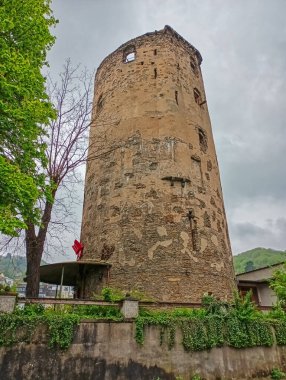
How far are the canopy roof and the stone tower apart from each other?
604 millimetres

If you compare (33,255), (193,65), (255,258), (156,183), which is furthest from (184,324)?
(255,258)

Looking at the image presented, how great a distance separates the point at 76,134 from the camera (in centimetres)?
1114

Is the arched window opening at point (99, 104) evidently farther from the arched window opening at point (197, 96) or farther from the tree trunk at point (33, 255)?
the tree trunk at point (33, 255)

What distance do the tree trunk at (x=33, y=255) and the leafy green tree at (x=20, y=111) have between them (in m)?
1.78

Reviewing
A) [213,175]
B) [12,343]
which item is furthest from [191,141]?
[12,343]

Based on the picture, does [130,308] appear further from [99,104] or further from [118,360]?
[99,104]

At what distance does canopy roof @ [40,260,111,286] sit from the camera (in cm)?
1189

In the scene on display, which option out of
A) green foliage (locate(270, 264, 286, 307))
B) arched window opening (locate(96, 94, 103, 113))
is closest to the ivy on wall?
green foliage (locate(270, 264, 286, 307))

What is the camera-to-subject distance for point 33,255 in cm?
937

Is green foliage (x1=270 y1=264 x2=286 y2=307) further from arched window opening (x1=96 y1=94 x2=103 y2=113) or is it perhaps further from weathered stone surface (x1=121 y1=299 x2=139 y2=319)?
arched window opening (x1=96 y1=94 x2=103 y2=113)

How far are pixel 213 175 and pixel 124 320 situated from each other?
9649 millimetres

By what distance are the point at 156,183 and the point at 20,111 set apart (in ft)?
24.6

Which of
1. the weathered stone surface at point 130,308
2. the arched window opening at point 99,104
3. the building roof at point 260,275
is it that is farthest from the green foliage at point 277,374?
the arched window opening at point 99,104

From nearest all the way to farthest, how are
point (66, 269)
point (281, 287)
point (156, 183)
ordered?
point (281, 287) < point (66, 269) < point (156, 183)
